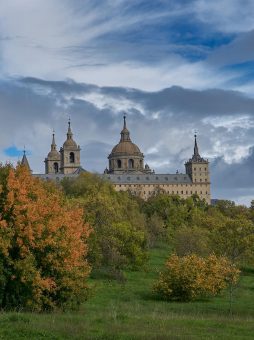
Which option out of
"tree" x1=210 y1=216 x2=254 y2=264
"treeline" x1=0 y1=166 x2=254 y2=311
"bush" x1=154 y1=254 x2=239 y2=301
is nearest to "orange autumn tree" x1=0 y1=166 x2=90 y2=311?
"treeline" x1=0 y1=166 x2=254 y2=311

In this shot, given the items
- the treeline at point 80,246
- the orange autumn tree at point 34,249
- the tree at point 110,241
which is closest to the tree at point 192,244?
the treeline at point 80,246

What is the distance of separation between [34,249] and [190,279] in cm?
1749

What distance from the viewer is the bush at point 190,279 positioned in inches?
1721

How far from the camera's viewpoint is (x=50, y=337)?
18500mm

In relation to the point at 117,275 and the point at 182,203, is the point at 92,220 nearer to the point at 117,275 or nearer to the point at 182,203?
the point at 117,275

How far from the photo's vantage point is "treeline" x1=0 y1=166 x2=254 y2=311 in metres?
28.3

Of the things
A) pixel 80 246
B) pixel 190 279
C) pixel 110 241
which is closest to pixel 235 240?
pixel 110 241

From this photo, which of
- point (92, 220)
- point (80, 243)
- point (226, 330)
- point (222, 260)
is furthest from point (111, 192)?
point (226, 330)

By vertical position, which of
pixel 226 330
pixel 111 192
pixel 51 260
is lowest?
pixel 226 330

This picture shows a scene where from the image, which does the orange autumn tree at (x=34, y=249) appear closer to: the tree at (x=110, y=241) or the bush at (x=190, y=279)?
the bush at (x=190, y=279)

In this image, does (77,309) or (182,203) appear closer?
(77,309)

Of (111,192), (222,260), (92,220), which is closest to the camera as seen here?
(222,260)

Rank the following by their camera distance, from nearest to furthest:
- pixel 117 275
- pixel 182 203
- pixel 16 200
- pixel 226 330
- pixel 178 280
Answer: pixel 226 330, pixel 16 200, pixel 178 280, pixel 117 275, pixel 182 203

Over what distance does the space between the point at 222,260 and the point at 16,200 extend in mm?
22396
